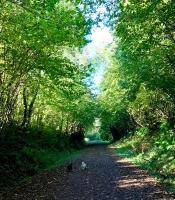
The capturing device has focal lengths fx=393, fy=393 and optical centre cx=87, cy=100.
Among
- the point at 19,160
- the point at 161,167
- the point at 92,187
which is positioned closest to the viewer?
the point at 92,187

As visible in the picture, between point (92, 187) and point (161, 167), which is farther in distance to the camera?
point (161, 167)

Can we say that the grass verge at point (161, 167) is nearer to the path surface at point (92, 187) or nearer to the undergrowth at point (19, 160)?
the path surface at point (92, 187)

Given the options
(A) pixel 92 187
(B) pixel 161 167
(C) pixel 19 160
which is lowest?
(A) pixel 92 187

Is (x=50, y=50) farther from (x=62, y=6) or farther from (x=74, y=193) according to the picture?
(x=74, y=193)

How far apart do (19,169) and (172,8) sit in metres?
12.7

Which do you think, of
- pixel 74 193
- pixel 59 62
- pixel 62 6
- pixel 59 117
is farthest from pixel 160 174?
pixel 59 117

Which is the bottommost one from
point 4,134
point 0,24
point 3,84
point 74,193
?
point 74,193

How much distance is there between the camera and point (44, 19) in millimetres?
14586

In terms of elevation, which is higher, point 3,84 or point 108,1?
point 108,1

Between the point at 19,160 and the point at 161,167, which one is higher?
the point at 19,160

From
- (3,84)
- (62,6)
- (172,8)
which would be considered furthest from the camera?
(3,84)

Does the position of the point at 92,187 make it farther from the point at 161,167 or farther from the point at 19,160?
Answer: the point at 19,160

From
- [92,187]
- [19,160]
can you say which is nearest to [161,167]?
[92,187]

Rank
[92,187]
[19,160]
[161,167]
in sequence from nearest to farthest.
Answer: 1. [92,187]
2. [161,167]
3. [19,160]
